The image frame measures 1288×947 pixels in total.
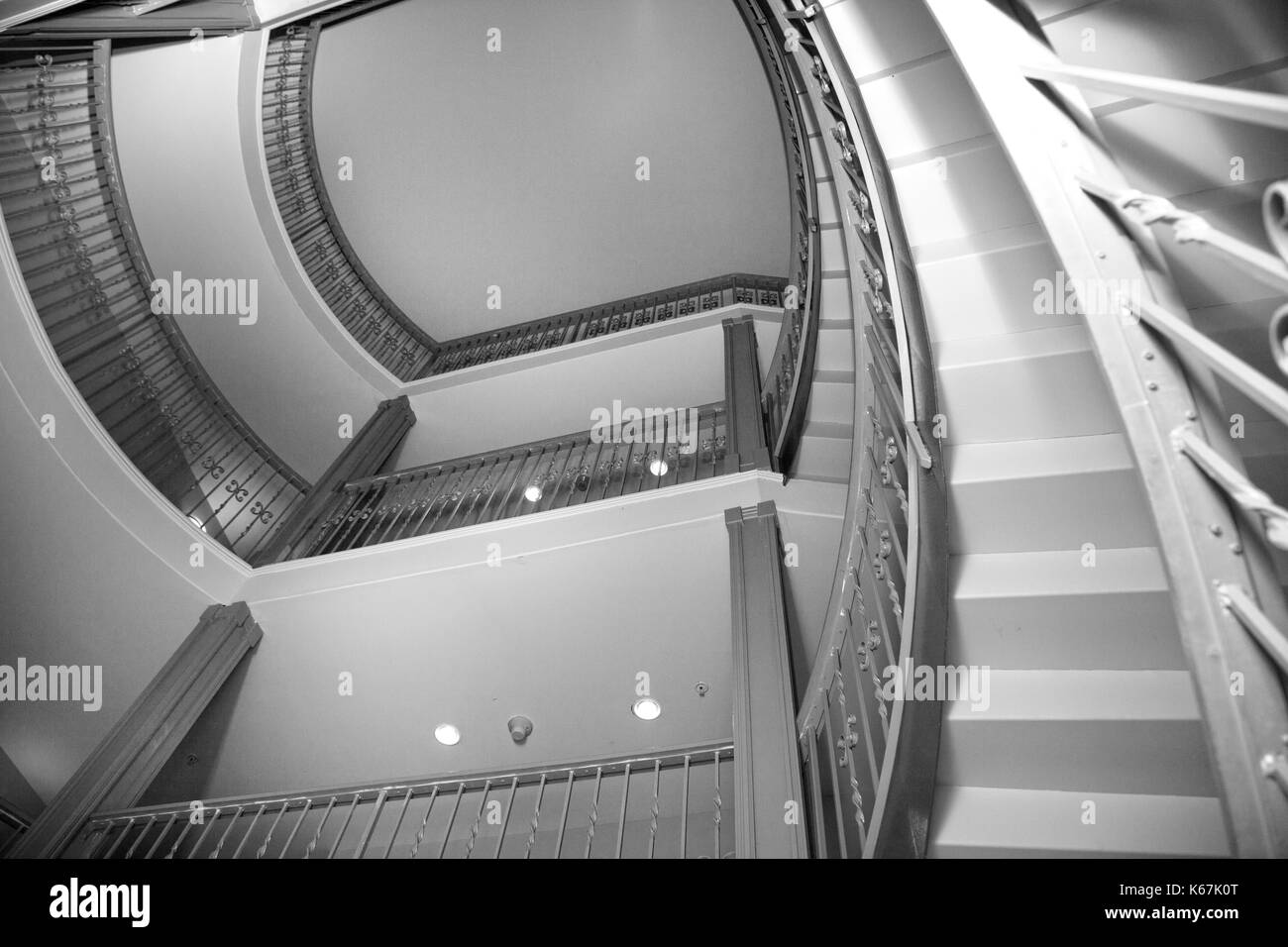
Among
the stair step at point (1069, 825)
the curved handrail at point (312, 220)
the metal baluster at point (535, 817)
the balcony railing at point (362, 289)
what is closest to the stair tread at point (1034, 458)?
the stair step at point (1069, 825)

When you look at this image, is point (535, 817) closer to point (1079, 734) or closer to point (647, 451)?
point (1079, 734)

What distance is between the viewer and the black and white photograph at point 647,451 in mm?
1757

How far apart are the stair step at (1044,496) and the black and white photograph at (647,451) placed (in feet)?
0.05

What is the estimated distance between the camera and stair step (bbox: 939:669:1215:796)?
2021mm

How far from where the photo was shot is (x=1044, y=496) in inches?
88.7

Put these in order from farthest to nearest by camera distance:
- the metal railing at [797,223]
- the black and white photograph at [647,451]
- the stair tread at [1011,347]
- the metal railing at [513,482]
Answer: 1. the metal railing at [513,482]
2. the metal railing at [797,223]
3. the stair tread at [1011,347]
4. the black and white photograph at [647,451]

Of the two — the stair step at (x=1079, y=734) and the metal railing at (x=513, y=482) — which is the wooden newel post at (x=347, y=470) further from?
the stair step at (x=1079, y=734)

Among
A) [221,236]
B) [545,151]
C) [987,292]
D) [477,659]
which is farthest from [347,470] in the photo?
[987,292]

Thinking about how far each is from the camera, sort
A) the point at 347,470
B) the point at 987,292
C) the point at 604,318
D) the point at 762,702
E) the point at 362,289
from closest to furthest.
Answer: the point at 987,292
the point at 762,702
the point at 347,470
the point at 362,289
the point at 604,318

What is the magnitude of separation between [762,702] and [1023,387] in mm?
1868

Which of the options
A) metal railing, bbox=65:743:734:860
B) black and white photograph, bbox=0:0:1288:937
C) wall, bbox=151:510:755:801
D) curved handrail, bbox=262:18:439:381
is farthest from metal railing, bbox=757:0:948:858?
curved handrail, bbox=262:18:439:381

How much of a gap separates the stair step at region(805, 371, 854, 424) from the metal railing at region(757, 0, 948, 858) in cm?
166

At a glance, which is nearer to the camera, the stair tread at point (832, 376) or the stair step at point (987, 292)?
the stair step at point (987, 292)

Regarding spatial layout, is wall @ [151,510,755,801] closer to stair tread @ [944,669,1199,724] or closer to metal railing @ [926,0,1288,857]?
stair tread @ [944,669,1199,724]
